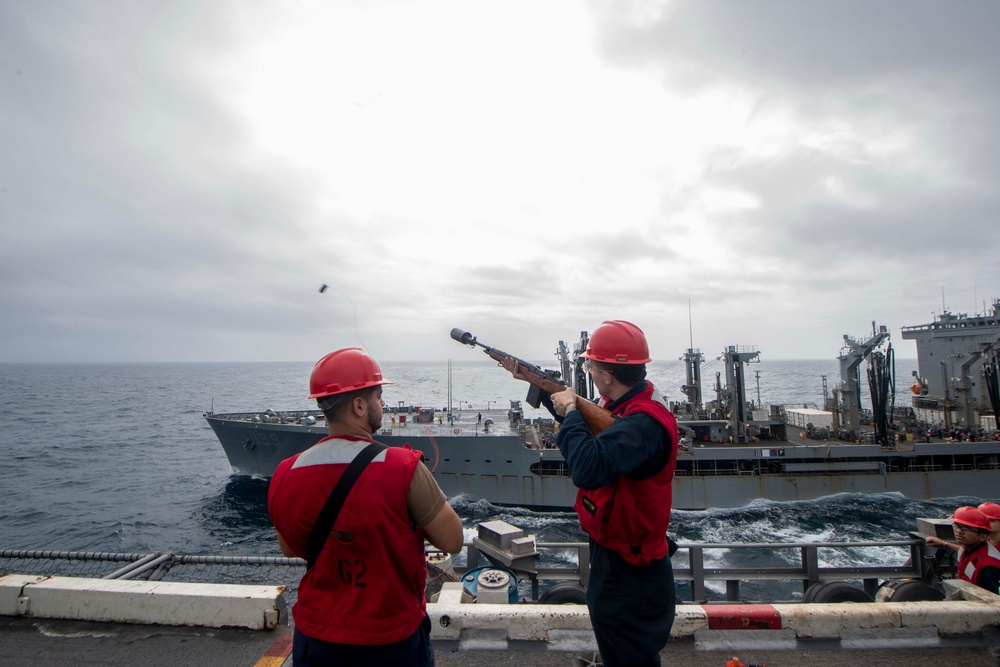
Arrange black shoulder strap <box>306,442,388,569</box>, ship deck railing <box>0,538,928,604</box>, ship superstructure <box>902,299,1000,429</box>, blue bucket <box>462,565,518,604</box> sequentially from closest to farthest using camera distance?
black shoulder strap <box>306,442,388,569</box>
ship deck railing <box>0,538,928,604</box>
blue bucket <box>462,565,518,604</box>
ship superstructure <box>902,299,1000,429</box>

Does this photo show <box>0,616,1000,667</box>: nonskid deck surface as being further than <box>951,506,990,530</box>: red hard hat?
No

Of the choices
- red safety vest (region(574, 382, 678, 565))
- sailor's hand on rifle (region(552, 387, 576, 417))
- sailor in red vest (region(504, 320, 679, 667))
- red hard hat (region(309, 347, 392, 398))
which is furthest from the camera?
sailor's hand on rifle (region(552, 387, 576, 417))

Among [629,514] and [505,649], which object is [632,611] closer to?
[629,514]

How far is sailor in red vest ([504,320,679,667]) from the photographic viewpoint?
95.4 inches

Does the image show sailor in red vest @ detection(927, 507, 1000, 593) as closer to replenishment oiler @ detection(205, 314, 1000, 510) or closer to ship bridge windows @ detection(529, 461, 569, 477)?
replenishment oiler @ detection(205, 314, 1000, 510)

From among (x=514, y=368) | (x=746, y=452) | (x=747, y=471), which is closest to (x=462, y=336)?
(x=514, y=368)

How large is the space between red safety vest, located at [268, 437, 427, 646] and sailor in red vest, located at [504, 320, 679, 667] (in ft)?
2.97

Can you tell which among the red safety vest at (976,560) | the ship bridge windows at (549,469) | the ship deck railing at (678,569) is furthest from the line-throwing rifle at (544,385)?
the ship bridge windows at (549,469)

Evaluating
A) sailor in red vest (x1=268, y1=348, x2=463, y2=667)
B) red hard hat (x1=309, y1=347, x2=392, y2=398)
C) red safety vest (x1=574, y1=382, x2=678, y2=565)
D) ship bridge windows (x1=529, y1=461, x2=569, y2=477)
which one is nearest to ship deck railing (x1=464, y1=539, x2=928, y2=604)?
red safety vest (x1=574, y1=382, x2=678, y2=565)

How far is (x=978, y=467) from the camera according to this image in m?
24.0

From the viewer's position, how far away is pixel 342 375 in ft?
7.52

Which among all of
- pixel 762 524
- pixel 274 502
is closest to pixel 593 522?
pixel 274 502

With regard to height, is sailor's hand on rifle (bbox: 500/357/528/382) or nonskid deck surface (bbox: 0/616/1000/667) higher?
sailor's hand on rifle (bbox: 500/357/528/382)

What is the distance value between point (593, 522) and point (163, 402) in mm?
101362
